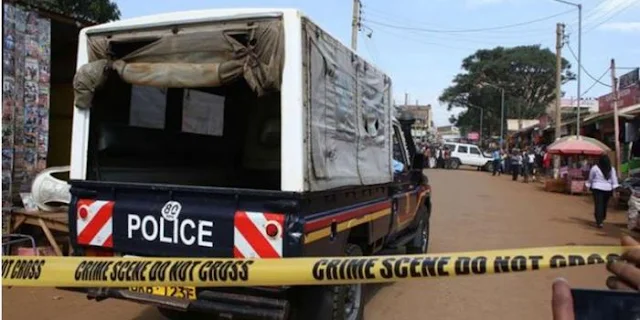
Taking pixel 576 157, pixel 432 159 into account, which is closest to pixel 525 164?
pixel 576 157

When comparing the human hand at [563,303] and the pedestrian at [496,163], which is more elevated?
the pedestrian at [496,163]

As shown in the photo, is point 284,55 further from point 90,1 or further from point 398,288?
point 90,1

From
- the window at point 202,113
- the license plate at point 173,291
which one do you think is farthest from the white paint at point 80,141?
the window at point 202,113

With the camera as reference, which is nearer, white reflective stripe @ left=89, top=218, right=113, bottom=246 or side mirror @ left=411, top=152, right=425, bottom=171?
white reflective stripe @ left=89, top=218, right=113, bottom=246

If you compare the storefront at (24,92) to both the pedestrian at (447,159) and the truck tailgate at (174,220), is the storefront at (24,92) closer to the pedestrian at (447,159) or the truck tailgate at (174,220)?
the truck tailgate at (174,220)

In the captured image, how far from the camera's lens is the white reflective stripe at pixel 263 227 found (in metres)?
3.66

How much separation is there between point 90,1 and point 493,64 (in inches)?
2260

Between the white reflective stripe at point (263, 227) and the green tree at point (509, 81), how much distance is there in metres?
60.9

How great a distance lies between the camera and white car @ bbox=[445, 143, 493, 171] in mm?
38312

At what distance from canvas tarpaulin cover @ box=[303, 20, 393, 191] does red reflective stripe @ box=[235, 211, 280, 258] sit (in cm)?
45

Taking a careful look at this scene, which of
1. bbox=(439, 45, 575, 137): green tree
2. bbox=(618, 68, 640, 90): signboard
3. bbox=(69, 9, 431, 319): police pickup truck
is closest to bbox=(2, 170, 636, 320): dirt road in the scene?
bbox=(69, 9, 431, 319): police pickup truck

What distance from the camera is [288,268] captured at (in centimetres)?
262

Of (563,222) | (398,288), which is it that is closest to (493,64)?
(563,222)

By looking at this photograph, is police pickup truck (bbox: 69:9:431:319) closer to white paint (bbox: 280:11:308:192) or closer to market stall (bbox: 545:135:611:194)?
white paint (bbox: 280:11:308:192)
